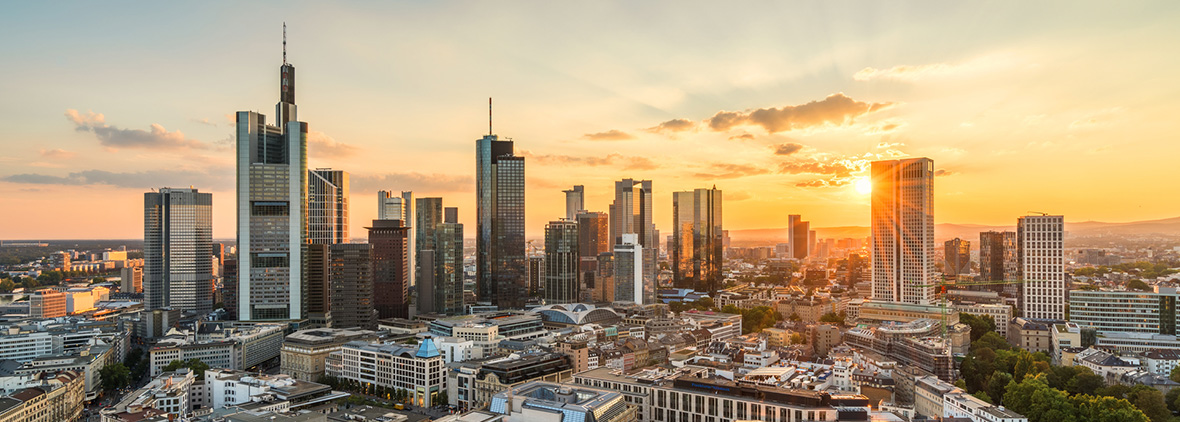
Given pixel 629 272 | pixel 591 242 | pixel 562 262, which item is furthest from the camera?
pixel 591 242

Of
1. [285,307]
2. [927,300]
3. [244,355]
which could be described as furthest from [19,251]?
[927,300]

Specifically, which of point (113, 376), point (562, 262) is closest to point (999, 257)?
point (562, 262)

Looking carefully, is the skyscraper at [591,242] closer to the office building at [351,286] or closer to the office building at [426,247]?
the office building at [426,247]

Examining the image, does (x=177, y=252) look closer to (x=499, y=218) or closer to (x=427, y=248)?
(x=427, y=248)

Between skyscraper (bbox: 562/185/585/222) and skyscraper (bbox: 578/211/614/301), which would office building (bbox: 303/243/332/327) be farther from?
skyscraper (bbox: 562/185/585/222)

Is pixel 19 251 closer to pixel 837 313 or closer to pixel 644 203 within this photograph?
pixel 644 203

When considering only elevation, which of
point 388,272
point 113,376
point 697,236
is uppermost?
point 697,236
